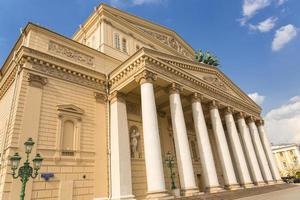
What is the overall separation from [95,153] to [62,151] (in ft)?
7.44

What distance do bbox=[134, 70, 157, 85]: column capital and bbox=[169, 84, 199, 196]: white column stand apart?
2.11 meters

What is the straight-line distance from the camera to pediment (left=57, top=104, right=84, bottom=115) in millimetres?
14345

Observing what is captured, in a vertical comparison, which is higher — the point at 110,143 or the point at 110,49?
the point at 110,49

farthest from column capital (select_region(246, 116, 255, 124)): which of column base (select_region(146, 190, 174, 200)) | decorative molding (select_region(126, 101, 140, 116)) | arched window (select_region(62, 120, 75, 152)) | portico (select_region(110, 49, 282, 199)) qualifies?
arched window (select_region(62, 120, 75, 152))

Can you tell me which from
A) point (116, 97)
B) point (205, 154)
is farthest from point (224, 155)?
point (116, 97)

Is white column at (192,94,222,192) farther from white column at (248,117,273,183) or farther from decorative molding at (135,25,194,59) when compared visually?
white column at (248,117,273,183)

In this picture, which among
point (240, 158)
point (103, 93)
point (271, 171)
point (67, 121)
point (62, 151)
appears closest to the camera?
point (62, 151)

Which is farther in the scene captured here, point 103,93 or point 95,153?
point 103,93

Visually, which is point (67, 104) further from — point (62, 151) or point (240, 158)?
point (240, 158)

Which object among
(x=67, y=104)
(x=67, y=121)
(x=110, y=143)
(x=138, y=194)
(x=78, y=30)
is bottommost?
(x=138, y=194)

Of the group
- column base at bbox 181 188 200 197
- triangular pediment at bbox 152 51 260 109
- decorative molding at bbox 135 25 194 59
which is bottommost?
column base at bbox 181 188 200 197

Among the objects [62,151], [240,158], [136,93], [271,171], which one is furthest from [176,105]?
[271,171]

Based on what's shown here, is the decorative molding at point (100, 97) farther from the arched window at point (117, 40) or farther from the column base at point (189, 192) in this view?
the column base at point (189, 192)

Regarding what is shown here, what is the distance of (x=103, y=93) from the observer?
17250 millimetres
